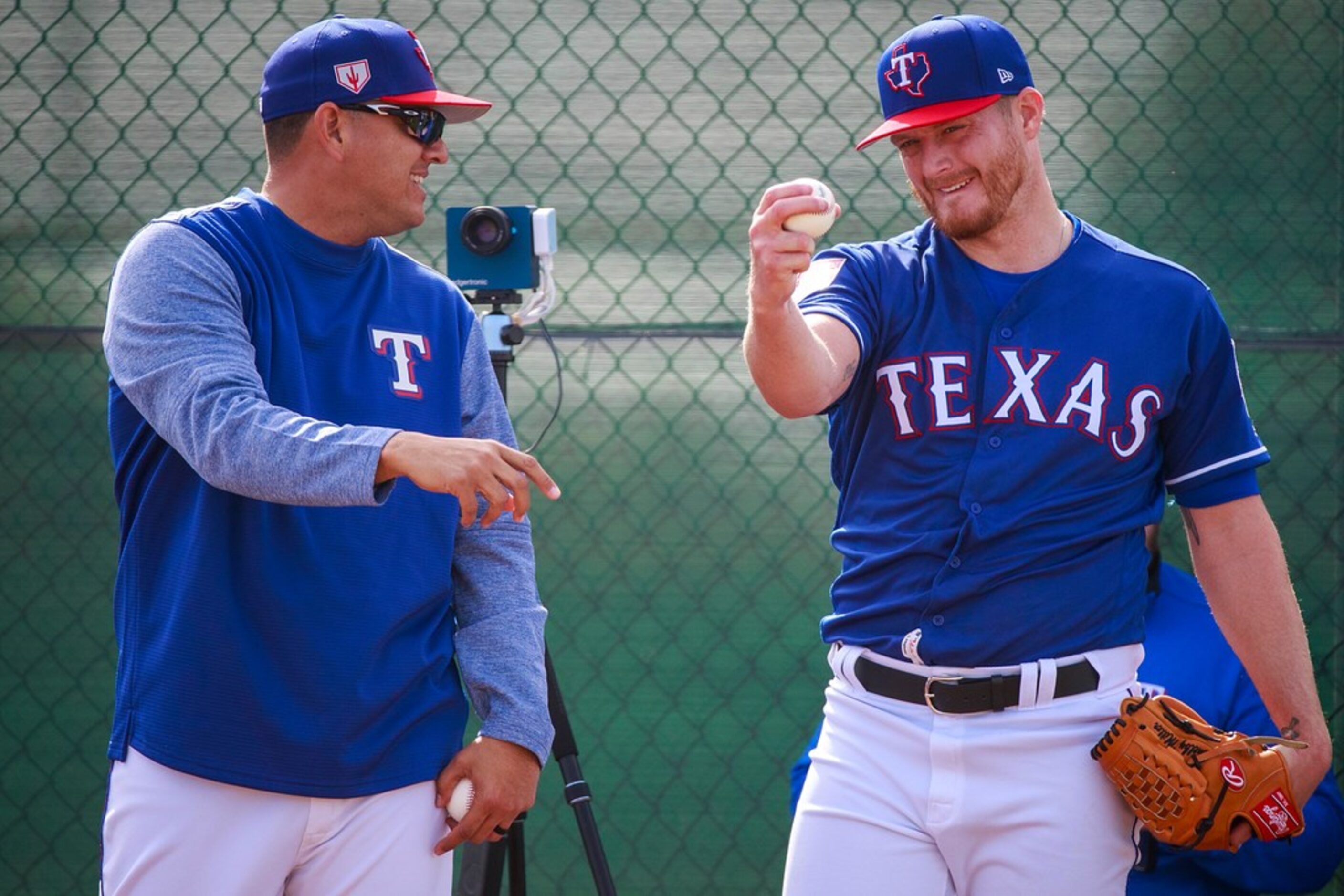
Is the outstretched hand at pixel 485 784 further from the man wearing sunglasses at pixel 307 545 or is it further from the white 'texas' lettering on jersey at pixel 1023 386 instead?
the white 'texas' lettering on jersey at pixel 1023 386

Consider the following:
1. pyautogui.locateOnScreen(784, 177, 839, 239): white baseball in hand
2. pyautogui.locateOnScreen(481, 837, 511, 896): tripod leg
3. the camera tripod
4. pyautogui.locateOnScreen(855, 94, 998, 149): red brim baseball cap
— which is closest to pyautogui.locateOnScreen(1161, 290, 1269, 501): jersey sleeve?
pyautogui.locateOnScreen(855, 94, 998, 149): red brim baseball cap

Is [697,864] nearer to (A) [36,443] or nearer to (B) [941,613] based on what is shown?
(B) [941,613]

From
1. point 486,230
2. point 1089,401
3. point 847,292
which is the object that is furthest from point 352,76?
point 1089,401

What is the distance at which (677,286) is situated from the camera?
3.59m

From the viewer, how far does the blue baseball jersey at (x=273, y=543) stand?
185 centimetres

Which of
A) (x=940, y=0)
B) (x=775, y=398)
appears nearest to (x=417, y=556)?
(x=775, y=398)

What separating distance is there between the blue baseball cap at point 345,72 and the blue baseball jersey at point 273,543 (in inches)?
6.7

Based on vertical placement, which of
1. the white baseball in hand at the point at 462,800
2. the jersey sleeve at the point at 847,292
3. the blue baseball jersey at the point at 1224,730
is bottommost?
the blue baseball jersey at the point at 1224,730

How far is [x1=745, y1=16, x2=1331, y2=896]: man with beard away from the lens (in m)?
2.06

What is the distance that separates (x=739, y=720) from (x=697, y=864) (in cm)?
37

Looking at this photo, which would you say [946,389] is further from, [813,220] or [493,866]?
[493,866]

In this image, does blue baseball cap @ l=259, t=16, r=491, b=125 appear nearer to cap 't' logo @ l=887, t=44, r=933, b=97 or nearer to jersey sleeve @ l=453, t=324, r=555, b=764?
jersey sleeve @ l=453, t=324, r=555, b=764

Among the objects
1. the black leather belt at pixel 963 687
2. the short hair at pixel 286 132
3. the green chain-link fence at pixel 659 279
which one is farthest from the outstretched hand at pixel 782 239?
the green chain-link fence at pixel 659 279

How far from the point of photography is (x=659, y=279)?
3588mm
